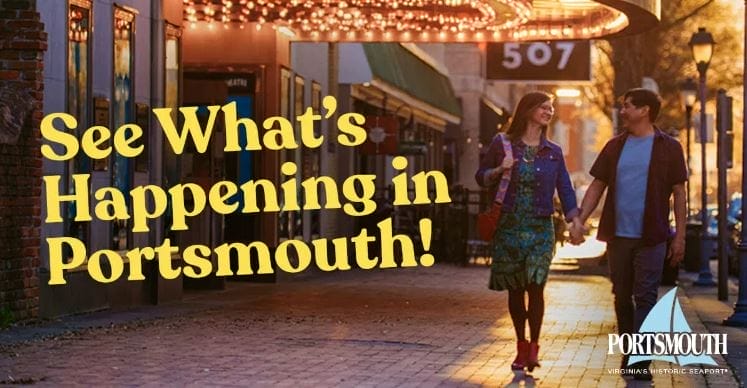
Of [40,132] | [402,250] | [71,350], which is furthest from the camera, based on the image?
[402,250]

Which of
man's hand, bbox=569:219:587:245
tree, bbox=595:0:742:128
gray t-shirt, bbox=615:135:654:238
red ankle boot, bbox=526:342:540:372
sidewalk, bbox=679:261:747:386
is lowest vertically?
sidewalk, bbox=679:261:747:386

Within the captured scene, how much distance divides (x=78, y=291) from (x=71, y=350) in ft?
12.4

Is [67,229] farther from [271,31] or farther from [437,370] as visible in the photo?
[271,31]

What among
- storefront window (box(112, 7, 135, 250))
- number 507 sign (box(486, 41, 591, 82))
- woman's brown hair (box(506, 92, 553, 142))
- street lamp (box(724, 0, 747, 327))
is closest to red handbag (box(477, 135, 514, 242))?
woman's brown hair (box(506, 92, 553, 142))

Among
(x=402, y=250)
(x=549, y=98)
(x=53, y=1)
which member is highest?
(x=53, y=1)

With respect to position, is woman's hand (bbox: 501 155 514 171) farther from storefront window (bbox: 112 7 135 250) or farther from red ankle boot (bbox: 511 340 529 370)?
storefront window (bbox: 112 7 135 250)

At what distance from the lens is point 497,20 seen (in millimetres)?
23328

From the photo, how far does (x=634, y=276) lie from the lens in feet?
38.4

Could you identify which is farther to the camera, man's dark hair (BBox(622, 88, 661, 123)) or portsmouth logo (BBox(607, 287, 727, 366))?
man's dark hair (BBox(622, 88, 661, 123))

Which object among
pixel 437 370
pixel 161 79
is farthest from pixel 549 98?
pixel 161 79

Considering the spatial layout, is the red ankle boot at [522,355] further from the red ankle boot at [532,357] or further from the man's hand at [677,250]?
the man's hand at [677,250]

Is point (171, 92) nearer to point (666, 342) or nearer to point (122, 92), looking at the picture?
point (122, 92)

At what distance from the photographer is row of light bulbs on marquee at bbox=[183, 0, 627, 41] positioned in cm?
2278

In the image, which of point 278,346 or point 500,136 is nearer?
point 500,136
